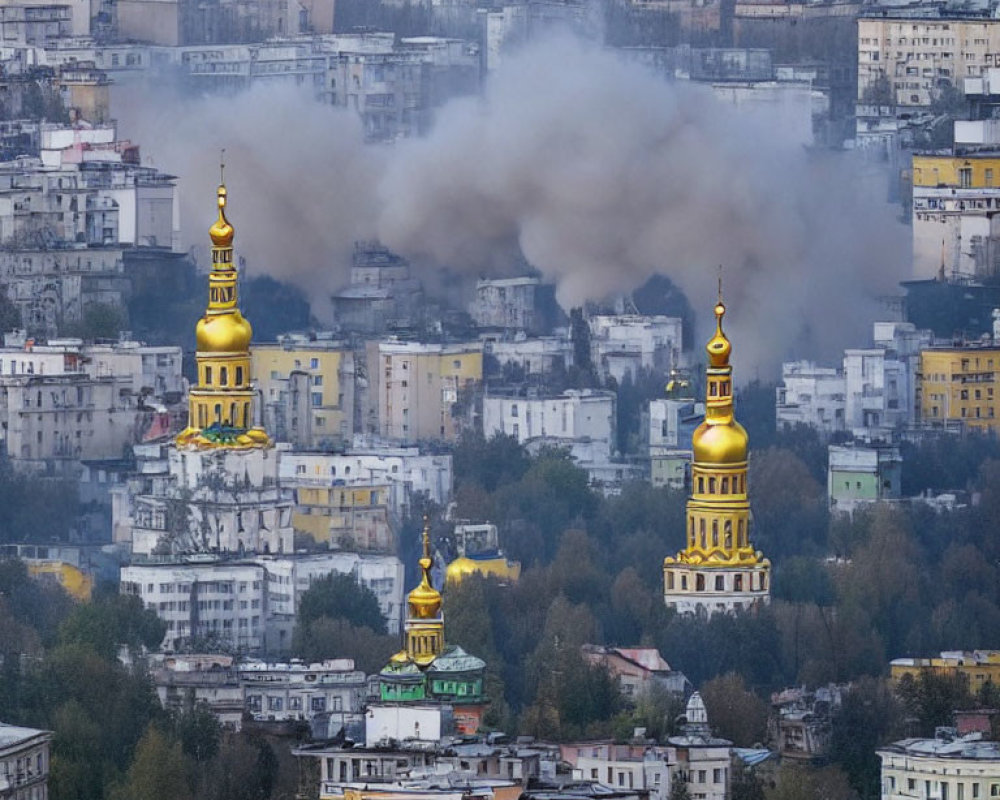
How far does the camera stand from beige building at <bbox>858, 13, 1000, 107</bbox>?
13488 centimetres

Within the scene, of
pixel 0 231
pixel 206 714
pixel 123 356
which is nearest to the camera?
pixel 206 714

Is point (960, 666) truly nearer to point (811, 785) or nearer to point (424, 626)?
point (424, 626)

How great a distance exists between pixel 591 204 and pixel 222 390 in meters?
15.4

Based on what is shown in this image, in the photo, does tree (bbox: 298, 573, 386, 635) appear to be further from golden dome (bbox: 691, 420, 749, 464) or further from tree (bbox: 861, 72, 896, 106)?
tree (bbox: 861, 72, 896, 106)

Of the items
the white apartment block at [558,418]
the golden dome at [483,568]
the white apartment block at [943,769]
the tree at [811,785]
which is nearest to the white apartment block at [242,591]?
the golden dome at [483,568]

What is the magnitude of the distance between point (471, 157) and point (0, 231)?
243 inches

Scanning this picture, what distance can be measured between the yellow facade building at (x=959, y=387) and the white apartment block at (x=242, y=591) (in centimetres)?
1228

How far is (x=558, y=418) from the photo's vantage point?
118 m

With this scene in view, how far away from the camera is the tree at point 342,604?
10150cm

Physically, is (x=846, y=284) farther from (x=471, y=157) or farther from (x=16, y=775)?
(x=16, y=775)

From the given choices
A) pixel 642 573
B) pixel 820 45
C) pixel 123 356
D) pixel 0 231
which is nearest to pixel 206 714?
pixel 642 573

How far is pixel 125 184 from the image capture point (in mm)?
125000

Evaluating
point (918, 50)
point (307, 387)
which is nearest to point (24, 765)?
point (307, 387)

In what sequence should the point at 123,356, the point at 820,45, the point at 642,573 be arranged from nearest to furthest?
the point at 642,573 → the point at 123,356 → the point at 820,45
